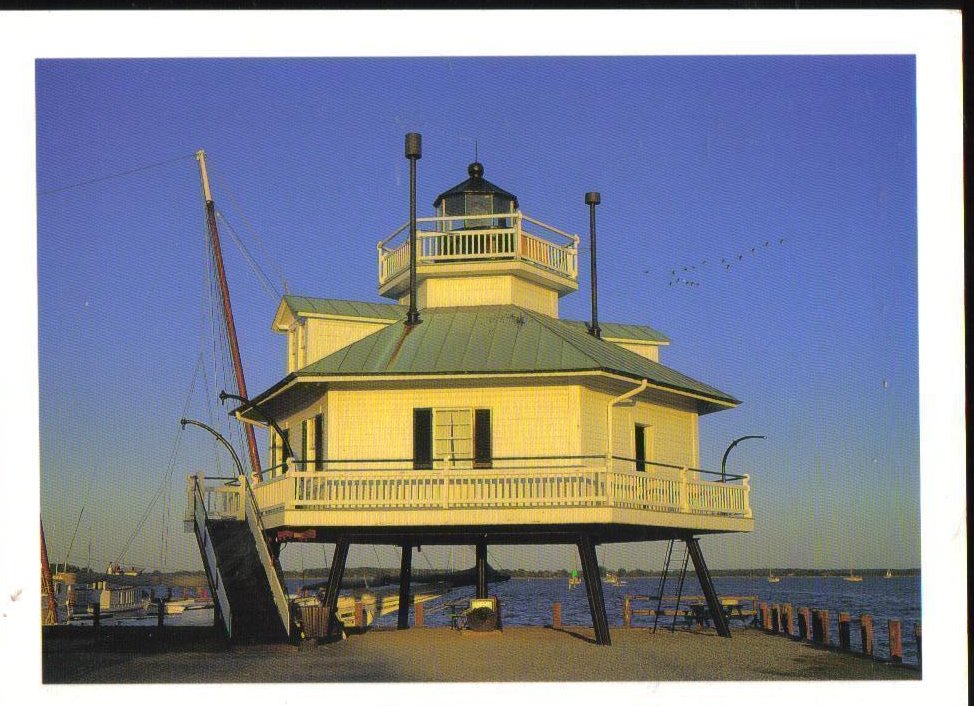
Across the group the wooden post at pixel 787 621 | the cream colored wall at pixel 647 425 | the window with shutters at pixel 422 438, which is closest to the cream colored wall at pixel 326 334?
the window with shutters at pixel 422 438

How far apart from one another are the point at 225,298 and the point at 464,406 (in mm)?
26260

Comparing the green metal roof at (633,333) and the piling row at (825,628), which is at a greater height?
the green metal roof at (633,333)

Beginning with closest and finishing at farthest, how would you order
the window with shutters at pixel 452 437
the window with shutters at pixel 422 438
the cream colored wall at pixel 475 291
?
the window with shutters at pixel 452 437 → the window with shutters at pixel 422 438 → the cream colored wall at pixel 475 291

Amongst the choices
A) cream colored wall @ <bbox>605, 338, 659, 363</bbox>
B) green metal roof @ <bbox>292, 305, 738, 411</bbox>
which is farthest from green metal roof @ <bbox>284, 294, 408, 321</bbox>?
cream colored wall @ <bbox>605, 338, 659, 363</bbox>

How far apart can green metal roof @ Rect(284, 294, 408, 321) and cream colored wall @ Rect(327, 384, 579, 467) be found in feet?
19.6

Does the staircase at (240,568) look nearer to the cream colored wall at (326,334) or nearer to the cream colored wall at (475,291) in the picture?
the cream colored wall at (326,334)

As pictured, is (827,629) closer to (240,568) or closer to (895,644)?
(895,644)

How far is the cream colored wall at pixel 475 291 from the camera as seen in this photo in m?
33.8

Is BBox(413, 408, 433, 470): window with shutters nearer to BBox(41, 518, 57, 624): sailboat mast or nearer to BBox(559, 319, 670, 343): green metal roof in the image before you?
BBox(559, 319, 670, 343): green metal roof

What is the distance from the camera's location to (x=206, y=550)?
31484 millimetres

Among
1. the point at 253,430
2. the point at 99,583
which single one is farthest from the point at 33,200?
the point at 99,583

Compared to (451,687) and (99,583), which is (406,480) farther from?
(99,583)

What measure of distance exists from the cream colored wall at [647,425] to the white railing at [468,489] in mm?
1497

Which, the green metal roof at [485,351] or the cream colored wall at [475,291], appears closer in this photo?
the green metal roof at [485,351]
